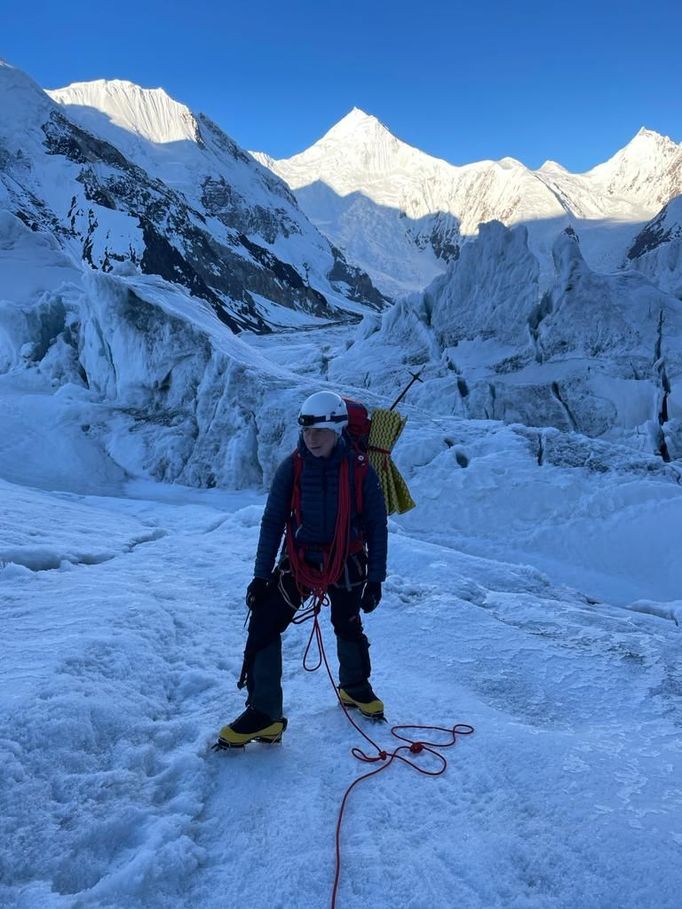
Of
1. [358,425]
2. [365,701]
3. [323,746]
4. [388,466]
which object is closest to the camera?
[323,746]

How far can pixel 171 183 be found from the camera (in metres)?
132

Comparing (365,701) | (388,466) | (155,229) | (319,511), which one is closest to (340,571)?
(319,511)

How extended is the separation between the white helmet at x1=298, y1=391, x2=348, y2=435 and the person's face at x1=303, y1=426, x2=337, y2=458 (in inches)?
1.0

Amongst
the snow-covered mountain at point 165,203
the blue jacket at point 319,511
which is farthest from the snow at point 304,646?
the snow-covered mountain at point 165,203

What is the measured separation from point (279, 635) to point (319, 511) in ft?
2.39

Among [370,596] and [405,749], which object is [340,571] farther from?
[405,749]

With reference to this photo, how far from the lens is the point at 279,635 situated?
331 cm

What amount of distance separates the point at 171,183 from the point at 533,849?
148880mm

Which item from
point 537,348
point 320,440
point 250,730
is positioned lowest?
point 250,730

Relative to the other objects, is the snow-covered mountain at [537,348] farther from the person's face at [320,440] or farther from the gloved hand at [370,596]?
the person's face at [320,440]

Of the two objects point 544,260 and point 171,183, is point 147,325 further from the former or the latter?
point 171,183

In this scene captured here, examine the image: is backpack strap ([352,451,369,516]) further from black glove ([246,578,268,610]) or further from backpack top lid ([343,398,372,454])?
black glove ([246,578,268,610])

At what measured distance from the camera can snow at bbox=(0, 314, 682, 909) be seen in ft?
7.45

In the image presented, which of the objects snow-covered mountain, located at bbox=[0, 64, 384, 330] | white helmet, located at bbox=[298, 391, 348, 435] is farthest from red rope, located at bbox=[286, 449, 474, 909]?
snow-covered mountain, located at bbox=[0, 64, 384, 330]
